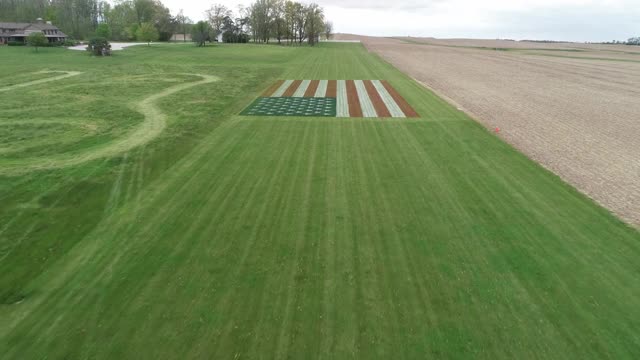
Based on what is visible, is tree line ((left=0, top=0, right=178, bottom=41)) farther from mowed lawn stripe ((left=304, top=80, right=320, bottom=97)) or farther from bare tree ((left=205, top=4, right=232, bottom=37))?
mowed lawn stripe ((left=304, top=80, right=320, bottom=97))

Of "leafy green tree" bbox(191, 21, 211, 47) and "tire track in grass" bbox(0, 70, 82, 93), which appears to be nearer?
"tire track in grass" bbox(0, 70, 82, 93)

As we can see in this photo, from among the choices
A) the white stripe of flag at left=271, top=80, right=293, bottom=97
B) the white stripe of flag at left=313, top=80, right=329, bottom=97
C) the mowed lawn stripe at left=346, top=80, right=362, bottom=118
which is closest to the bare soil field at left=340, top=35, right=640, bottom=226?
the mowed lawn stripe at left=346, top=80, right=362, bottom=118

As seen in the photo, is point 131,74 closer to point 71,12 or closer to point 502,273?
point 502,273

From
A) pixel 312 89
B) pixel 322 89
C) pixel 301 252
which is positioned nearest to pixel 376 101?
pixel 322 89

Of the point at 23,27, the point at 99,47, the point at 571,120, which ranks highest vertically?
the point at 23,27

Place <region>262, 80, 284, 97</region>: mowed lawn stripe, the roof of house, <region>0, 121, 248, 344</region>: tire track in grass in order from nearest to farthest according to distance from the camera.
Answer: <region>0, 121, 248, 344</region>: tire track in grass, <region>262, 80, 284, 97</region>: mowed lawn stripe, the roof of house

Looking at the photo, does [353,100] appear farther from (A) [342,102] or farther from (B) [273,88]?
(B) [273,88]
